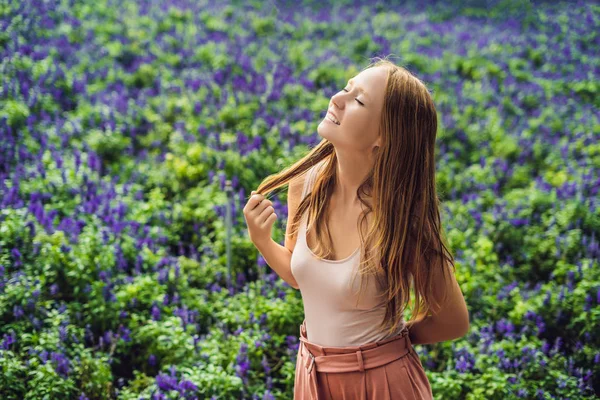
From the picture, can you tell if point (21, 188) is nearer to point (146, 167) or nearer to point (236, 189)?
point (146, 167)

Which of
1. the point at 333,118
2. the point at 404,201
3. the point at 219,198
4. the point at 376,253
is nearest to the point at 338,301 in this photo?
the point at 376,253

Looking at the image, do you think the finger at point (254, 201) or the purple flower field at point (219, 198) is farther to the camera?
the purple flower field at point (219, 198)

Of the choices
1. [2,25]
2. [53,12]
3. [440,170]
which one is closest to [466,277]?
[440,170]

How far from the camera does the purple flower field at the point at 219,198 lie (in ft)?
12.1

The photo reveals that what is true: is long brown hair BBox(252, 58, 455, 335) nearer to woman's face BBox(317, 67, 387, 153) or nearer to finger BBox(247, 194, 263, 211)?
woman's face BBox(317, 67, 387, 153)

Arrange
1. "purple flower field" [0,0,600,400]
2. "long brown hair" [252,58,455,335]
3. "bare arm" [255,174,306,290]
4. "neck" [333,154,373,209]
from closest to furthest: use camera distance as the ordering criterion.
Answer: "long brown hair" [252,58,455,335] → "neck" [333,154,373,209] → "bare arm" [255,174,306,290] → "purple flower field" [0,0,600,400]

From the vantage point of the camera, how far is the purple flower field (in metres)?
3.68

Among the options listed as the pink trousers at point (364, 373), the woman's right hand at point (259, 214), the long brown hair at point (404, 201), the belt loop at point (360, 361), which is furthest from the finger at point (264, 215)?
the belt loop at point (360, 361)

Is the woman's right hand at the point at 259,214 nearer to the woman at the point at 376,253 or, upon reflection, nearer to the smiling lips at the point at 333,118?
the woman at the point at 376,253

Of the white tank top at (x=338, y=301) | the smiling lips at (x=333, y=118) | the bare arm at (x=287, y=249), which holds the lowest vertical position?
the white tank top at (x=338, y=301)

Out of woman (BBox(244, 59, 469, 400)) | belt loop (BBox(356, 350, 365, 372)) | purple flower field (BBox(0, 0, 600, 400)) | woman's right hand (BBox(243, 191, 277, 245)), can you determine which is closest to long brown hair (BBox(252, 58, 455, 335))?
woman (BBox(244, 59, 469, 400))

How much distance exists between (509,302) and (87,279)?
2939 mm

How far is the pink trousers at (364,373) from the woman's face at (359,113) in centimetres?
70

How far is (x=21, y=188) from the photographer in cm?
484
